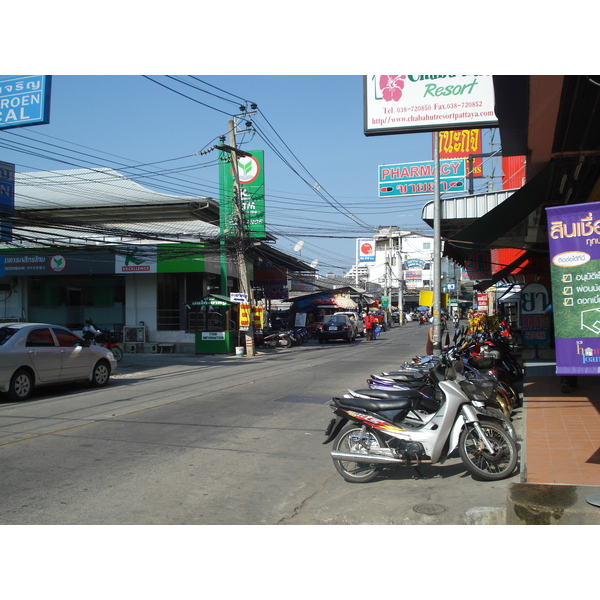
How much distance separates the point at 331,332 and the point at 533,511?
29103mm

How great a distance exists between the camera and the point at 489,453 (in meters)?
6.02

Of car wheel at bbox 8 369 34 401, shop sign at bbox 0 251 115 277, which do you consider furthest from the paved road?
shop sign at bbox 0 251 115 277

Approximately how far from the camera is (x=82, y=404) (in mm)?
11438

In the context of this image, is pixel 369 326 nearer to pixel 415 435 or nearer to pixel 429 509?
pixel 415 435

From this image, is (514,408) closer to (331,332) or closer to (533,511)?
(533,511)

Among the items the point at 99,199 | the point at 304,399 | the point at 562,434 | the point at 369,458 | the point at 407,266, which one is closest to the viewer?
the point at 369,458

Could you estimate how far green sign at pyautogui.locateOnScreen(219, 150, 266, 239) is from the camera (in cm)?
2720

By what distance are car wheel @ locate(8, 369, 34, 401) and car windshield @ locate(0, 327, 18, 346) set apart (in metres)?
0.71

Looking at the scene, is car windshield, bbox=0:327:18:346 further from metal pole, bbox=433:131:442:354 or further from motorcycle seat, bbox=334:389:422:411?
metal pole, bbox=433:131:442:354

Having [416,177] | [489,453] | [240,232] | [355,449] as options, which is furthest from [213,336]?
[489,453]

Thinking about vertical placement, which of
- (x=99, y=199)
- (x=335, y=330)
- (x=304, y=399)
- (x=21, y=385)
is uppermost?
(x=99, y=199)

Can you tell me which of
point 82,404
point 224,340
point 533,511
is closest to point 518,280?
point 224,340

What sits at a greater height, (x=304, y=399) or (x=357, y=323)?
(x=357, y=323)

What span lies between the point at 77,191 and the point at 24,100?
26.0 m
